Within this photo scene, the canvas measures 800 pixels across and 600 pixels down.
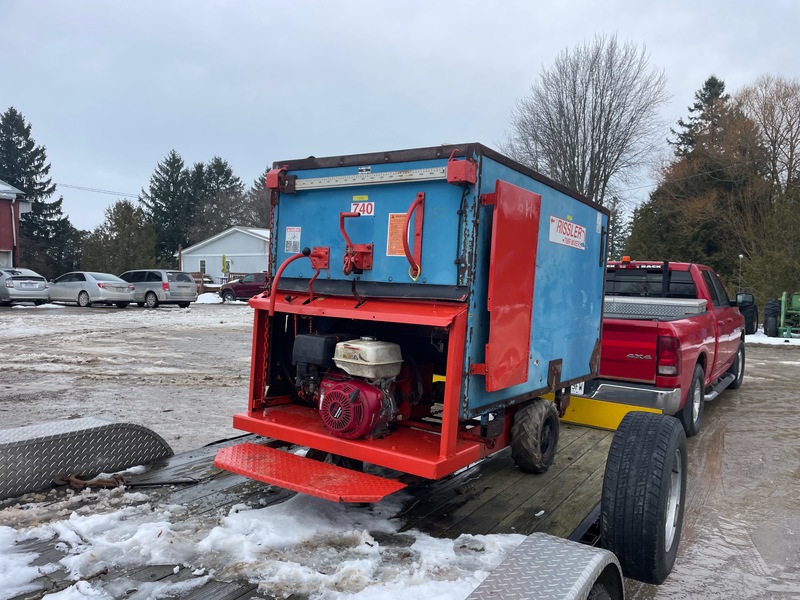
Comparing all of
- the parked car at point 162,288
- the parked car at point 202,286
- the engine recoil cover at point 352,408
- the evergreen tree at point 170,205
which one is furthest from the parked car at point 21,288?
the evergreen tree at point 170,205

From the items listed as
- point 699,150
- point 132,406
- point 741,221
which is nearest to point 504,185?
point 132,406

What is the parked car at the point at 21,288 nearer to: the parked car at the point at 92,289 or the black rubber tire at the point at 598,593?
the parked car at the point at 92,289

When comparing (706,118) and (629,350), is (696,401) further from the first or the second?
(706,118)

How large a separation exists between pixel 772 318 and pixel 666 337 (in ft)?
49.2

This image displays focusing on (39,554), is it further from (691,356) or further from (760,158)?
(760,158)

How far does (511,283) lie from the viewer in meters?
3.53

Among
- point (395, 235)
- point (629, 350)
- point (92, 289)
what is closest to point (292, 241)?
point (395, 235)

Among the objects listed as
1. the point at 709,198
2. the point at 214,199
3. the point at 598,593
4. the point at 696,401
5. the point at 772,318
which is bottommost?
the point at 598,593

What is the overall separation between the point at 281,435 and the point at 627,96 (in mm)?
33076

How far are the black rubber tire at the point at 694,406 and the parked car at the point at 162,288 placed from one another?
21355mm

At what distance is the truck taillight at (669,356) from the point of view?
568 centimetres

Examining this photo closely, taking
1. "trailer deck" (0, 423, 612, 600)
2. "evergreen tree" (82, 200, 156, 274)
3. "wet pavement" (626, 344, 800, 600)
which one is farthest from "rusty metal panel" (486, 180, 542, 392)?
"evergreen tree" (82, 200, 156, 274)

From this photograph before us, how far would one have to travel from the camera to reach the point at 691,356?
608cm

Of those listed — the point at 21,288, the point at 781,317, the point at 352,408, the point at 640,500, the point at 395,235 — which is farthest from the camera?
the point at 21,288
